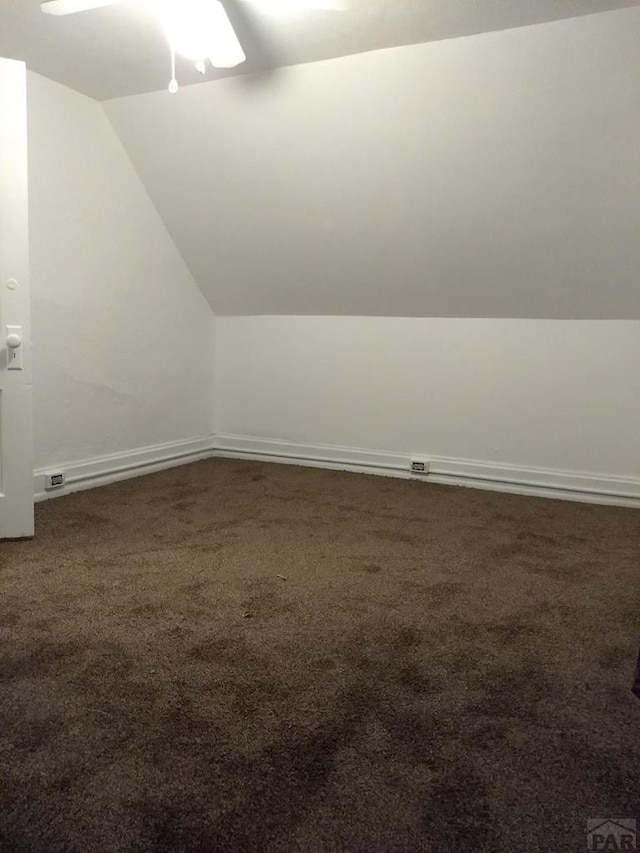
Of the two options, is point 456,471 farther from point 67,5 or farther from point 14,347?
point 67,5

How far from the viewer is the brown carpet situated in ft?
4.10

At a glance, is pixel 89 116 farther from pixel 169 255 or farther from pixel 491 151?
pixel 491 151

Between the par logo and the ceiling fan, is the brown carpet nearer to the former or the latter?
the par logo

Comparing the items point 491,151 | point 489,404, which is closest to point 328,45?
point 491,151

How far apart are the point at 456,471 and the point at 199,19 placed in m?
2.80

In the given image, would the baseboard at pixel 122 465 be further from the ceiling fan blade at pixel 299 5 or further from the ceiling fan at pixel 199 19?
the ceiling fan blade at pixel 299 5

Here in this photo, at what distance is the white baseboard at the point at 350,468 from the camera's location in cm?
362

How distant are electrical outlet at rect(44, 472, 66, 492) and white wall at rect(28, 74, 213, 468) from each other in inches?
3.4

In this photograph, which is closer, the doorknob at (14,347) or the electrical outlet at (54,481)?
the doorknob at (14,347)

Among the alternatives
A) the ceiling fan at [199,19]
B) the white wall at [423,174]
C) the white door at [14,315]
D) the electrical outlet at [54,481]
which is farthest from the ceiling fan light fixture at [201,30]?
the electrical outlet at [54,481]

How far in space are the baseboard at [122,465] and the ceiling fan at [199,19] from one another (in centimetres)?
214

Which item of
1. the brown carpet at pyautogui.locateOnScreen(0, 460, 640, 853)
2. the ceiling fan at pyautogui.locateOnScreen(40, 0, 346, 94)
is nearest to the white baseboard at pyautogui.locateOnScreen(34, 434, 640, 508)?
the brown carpet at pyautogui.locateOnScreen(0, 460, 640, 853)

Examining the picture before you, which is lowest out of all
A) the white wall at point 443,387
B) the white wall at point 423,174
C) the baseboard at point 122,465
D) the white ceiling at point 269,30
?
the baseboard at point 122,465

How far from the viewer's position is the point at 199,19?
238 centimetres
